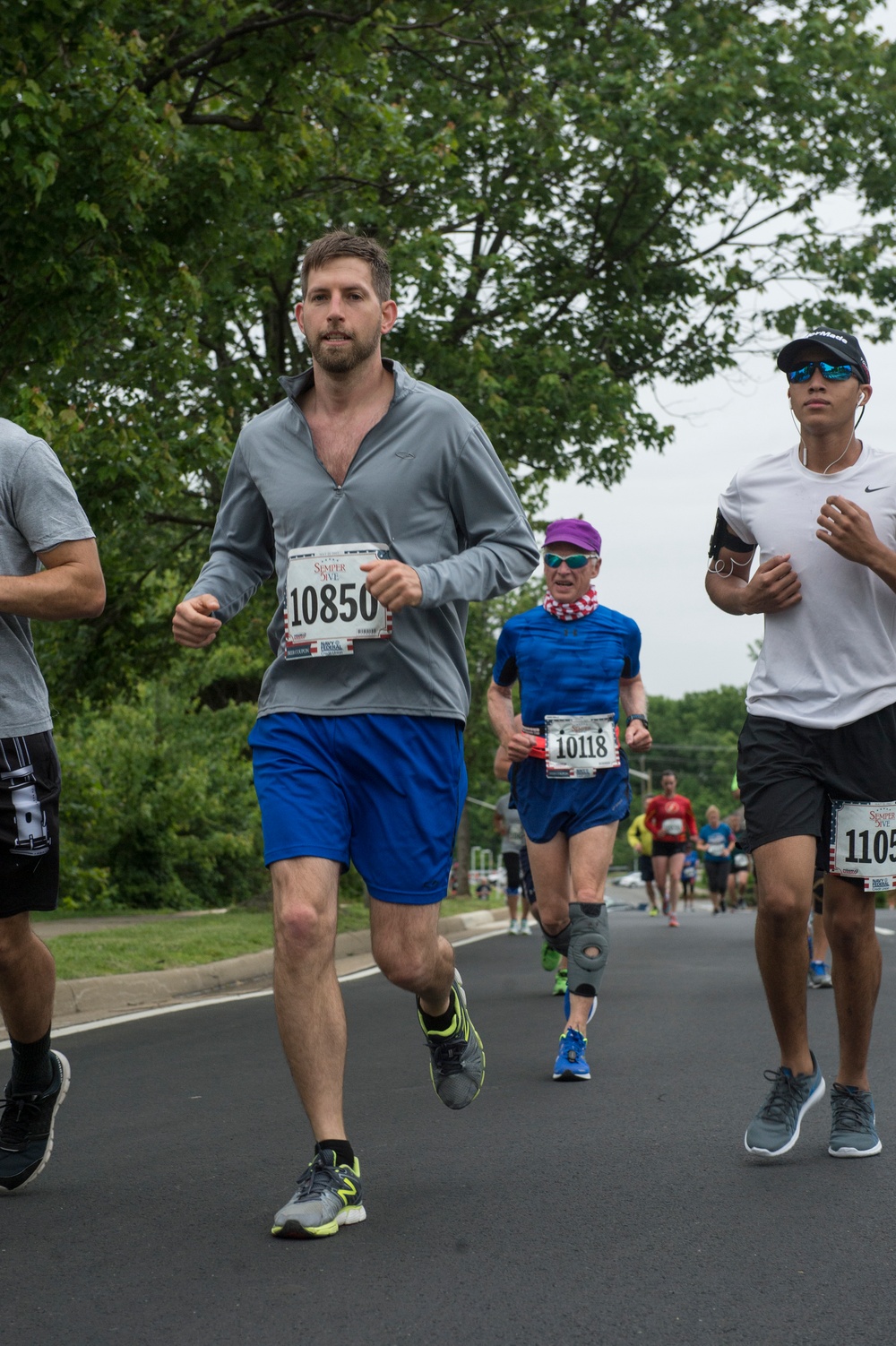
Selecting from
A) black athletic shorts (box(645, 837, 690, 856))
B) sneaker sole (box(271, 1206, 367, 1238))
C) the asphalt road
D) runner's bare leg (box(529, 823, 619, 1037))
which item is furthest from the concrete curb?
black athletic shorts (box(645, 837, 690, 856))

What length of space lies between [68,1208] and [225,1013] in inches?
201

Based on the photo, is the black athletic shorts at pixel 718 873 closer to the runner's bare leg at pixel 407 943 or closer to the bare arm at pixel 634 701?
the bare arm at pixel 634 701

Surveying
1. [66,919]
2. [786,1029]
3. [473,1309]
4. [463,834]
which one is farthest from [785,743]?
[463,834]

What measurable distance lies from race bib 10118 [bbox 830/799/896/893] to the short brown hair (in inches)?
74.2

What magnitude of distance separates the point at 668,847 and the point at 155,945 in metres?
11.6

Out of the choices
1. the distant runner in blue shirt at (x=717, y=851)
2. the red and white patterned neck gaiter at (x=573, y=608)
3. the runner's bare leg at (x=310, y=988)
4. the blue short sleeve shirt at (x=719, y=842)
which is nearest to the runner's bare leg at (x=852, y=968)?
the runner's bare leg at (x=310, y=988)

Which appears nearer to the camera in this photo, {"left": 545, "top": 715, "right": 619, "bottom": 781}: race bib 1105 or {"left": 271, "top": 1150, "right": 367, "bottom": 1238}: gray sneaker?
{"left": 271, "top": 1150, "right": 367, "bottom": 1238}: gray sneaker

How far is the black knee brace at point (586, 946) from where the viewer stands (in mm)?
6816

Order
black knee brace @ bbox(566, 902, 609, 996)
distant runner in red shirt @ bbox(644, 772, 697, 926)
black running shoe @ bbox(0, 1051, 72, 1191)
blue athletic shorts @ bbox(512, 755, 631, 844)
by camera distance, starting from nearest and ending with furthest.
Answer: black running shoe @ bbox(0, 1051, 72, 1191), black knee brace @ bbox(566, 902, 609, 996), blue athletic shorts @ bbox(512, 755, 631, 844), distant runner in red shirt @ bbox(644, 772, 697, 926)

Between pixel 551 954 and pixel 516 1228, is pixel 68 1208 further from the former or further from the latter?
pixel 551 954

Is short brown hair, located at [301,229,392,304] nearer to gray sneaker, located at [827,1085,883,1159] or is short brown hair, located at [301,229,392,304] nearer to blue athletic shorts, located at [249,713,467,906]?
blue athletic shorts, located at [249,713,467,906]

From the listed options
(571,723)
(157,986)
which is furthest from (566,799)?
(157,986)

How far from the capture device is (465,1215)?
13.4 ft

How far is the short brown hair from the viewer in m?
4.40
